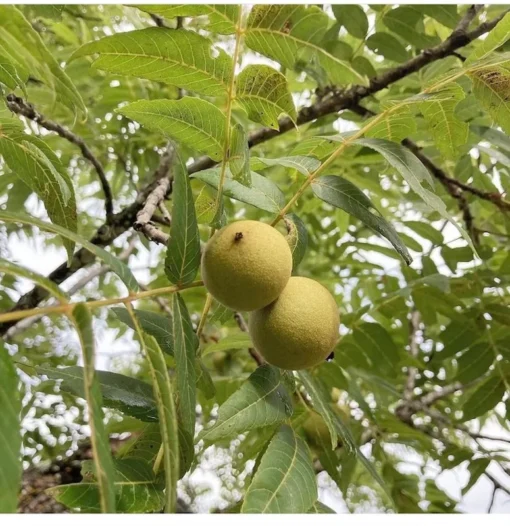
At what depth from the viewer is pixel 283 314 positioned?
3.28ft

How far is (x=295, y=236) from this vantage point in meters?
1.20

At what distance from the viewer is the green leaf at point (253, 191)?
3.58 feet

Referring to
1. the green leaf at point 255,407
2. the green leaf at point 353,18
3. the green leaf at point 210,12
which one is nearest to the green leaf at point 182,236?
the green leaf at point 255,407

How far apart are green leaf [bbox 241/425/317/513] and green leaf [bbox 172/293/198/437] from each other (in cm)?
14

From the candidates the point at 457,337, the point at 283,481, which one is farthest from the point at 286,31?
the point at 457,337

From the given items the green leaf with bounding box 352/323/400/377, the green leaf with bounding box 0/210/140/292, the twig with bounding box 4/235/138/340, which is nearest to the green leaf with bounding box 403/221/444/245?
the green leaf with bounding box 352/323/400/377

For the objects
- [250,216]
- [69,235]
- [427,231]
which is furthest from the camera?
[250,216]

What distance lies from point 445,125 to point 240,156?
585 mm

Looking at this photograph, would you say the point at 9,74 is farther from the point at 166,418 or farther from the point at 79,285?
the point at 79,285

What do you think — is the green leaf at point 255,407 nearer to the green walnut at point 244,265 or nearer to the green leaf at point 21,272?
the green walnut at point 244,265

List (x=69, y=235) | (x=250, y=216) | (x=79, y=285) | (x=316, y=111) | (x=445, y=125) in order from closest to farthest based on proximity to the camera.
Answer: (x=69, y=235) → (x=445, y=125) → (x=316, y=111) → (x=79, y=285) → (x=250, y=216)

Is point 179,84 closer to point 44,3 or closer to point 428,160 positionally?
point 44,3

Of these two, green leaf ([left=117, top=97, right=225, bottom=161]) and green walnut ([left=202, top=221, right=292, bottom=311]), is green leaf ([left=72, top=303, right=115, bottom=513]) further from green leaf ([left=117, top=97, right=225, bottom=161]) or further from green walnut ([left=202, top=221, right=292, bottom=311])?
green leaf ([left=117, top=97, right=225, bottom=161])

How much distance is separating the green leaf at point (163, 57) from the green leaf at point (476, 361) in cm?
119
